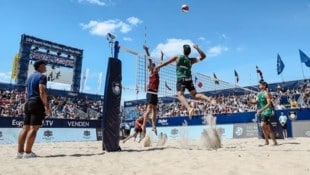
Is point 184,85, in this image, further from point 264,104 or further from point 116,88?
point 264,104

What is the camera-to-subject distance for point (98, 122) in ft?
63.6

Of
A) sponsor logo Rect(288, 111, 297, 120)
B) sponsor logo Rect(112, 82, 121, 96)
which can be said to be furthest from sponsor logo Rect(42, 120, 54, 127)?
sponsor logo Rect(288, 111, 297, 120)

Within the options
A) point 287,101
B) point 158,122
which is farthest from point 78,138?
point 287,101

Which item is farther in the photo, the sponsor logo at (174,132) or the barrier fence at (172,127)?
the sponsor logo at (174,132)

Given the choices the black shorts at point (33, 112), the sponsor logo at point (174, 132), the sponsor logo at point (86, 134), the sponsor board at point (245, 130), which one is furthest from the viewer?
the sponsor logo at point (174, 132)

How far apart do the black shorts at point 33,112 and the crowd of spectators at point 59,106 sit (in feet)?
44.2

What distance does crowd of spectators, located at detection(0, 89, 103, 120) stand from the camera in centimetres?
1978

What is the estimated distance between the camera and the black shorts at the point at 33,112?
5.93 m

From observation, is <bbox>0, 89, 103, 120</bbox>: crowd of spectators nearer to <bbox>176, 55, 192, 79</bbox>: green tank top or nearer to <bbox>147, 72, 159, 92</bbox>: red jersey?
<bbox>147, 72, 159, 92</bbox>: red jersey

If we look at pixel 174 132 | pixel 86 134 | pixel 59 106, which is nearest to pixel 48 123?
pixel 86 134

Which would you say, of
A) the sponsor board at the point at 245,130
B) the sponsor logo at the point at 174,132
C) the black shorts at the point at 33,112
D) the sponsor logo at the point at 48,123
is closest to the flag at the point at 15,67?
the sponsor logo at the point at 48,123

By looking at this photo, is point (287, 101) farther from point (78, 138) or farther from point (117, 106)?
point (117, 106)

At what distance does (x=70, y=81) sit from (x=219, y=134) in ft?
79.7

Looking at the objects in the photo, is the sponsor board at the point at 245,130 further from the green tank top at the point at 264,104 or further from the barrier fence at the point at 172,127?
the green tank top at the point at 264,104
